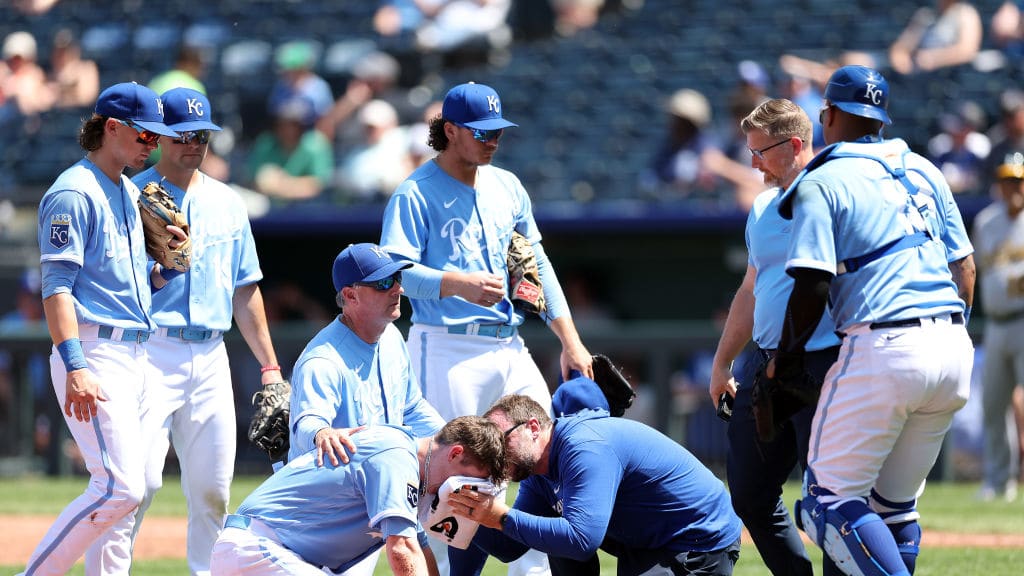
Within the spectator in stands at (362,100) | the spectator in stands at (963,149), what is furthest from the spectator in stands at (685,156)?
the spectator in stands at (362,100)

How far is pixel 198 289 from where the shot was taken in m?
5.58

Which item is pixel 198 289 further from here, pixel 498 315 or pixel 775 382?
pixel 775 382

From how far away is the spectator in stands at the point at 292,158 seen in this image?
13438mm

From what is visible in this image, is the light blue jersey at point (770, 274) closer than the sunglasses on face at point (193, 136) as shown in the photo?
Yes

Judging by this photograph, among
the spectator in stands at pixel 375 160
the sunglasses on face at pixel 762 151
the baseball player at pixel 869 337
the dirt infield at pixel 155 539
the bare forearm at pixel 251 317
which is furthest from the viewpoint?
the spectator in stands at pixel 375 160

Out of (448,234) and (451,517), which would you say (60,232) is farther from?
(451,517)

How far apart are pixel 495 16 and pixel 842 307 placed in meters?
11.8

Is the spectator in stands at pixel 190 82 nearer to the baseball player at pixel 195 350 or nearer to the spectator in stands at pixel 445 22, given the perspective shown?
the spectator in stands at pixel 445 22

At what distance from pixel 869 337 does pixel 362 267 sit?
159 cm

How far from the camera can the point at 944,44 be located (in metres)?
13.1

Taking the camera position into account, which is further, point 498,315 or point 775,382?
point 498,315

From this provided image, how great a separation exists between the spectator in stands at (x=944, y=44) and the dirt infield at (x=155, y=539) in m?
6.38

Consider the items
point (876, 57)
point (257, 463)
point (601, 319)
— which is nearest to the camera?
point (257, 463)

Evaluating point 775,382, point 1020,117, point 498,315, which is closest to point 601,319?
point 1020,117
